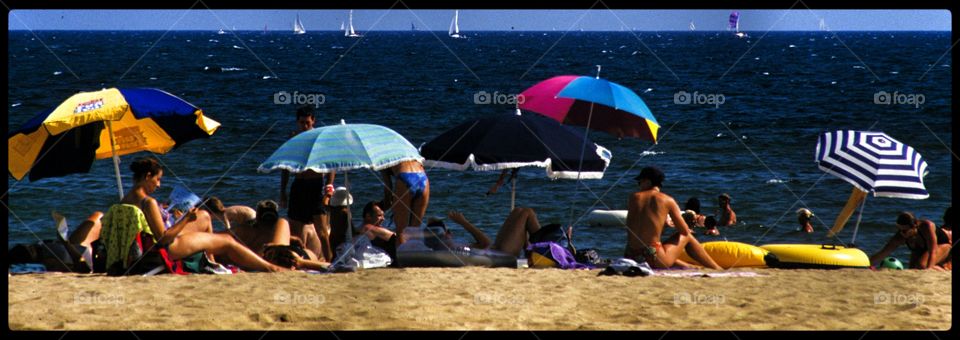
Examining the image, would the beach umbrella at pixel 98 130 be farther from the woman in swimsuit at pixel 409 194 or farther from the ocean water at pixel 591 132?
the ocean water at pixel 591 132

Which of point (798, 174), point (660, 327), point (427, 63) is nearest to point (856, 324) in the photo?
point (660, 327)

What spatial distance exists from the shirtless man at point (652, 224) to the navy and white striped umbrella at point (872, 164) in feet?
5.22

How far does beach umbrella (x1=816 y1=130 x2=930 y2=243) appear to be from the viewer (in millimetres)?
11492

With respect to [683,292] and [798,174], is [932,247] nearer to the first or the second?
[683,292]

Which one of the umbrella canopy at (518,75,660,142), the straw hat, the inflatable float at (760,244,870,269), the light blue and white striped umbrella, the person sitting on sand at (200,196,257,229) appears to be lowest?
the inflatable float at (760,244,870,269)

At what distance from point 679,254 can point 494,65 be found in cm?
6087

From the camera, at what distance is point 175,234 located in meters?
9.84

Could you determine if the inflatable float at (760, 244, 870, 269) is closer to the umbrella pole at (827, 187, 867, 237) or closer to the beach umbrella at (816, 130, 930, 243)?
the beach umbrella at (816, 130, 930, 243)

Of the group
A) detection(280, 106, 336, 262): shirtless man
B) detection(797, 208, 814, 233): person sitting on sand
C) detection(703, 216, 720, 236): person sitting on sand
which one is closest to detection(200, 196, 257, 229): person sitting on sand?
detection(280, 106, 336, 262): shirtless man

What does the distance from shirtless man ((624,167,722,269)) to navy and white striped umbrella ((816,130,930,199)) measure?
5.22 ft

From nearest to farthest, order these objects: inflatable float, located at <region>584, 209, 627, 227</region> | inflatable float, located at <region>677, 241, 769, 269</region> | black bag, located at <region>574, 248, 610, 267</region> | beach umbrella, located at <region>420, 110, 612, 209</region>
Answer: beach umbrella, located at <region>420, 110, 612, 209</region> → black bag, located at <region>574, 248, 610, 267</region> → inflatable float, located at <region>677, 241, 769, 269</region> → inflatable float, located at <region>584, 209, 627, 227</region>

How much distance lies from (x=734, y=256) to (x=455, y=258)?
2.46 meters

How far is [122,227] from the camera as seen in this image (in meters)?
9.83

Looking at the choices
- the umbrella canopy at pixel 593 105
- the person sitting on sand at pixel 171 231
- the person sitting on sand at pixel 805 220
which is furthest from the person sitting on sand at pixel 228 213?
the person sitting on sand at pixel 805 220
